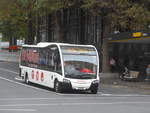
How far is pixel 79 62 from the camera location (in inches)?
971

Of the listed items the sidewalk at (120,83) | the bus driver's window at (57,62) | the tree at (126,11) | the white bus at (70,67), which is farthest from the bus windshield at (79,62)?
the tree at (126,11)

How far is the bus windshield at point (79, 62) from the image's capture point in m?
24.2

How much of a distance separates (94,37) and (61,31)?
3.55 m

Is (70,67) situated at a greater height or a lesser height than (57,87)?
greater

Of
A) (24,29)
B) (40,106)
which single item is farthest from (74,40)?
(40,106)

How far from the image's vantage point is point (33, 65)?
29.4m

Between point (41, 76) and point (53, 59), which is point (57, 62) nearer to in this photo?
point (53, 59)

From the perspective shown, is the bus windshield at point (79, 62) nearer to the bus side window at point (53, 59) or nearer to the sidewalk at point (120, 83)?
the bus side window at point (53, 59)

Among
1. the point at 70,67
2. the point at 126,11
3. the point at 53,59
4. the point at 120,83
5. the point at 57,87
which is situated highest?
the point at 126,11

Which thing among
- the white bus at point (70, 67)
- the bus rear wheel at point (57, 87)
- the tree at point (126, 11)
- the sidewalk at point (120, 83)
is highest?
the tree at point (126, 11)

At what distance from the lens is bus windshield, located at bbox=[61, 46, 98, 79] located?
24.2 metres

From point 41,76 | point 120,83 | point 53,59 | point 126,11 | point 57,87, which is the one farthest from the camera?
point 120,83

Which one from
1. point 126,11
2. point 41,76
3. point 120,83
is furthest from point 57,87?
point 126,11

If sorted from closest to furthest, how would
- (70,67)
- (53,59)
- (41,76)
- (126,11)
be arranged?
1. (70,67)
2. (53,59)
3. (41,76)
4. (126,11)
